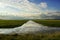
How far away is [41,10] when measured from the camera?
4.63m

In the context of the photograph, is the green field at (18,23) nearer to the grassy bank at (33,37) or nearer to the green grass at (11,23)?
the green grass at (11,23)

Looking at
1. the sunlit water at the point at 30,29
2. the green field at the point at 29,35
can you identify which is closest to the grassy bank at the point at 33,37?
the green field at the point at 29,35

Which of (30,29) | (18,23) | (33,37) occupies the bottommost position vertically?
(33,37)

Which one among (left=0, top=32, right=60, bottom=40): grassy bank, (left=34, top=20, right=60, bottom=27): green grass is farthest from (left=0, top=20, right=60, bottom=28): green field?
(left=0, top=32, right=60, bottom=40): grassy bank

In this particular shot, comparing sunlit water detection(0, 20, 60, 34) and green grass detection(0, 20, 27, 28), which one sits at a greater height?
green grass detection(0, 20, 27, 28)

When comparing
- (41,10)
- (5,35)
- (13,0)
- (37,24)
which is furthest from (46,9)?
(5,35)

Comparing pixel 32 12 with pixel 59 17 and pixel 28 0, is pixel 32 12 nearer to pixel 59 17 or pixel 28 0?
pixel 28 0

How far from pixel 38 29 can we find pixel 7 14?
0.77 m

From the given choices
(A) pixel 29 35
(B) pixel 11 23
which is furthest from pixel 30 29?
(B) pixel 11 23

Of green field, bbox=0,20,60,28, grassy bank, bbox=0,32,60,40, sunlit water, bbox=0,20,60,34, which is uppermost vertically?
green field, bbox=0,20,60,28

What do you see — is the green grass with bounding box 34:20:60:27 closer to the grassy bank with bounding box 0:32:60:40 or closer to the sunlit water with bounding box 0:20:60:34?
the sunlit water with bounding box 0:20:60:34

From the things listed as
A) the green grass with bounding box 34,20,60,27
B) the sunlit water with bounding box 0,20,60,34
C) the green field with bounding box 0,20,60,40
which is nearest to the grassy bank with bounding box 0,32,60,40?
the green field with bounding box 0,20,60,40

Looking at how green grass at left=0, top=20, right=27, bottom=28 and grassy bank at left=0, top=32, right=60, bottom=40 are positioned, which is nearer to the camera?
grassy bank at left=0, top=32, right=60, bottom=40

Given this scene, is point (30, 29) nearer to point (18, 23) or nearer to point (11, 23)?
point (18, 23)
